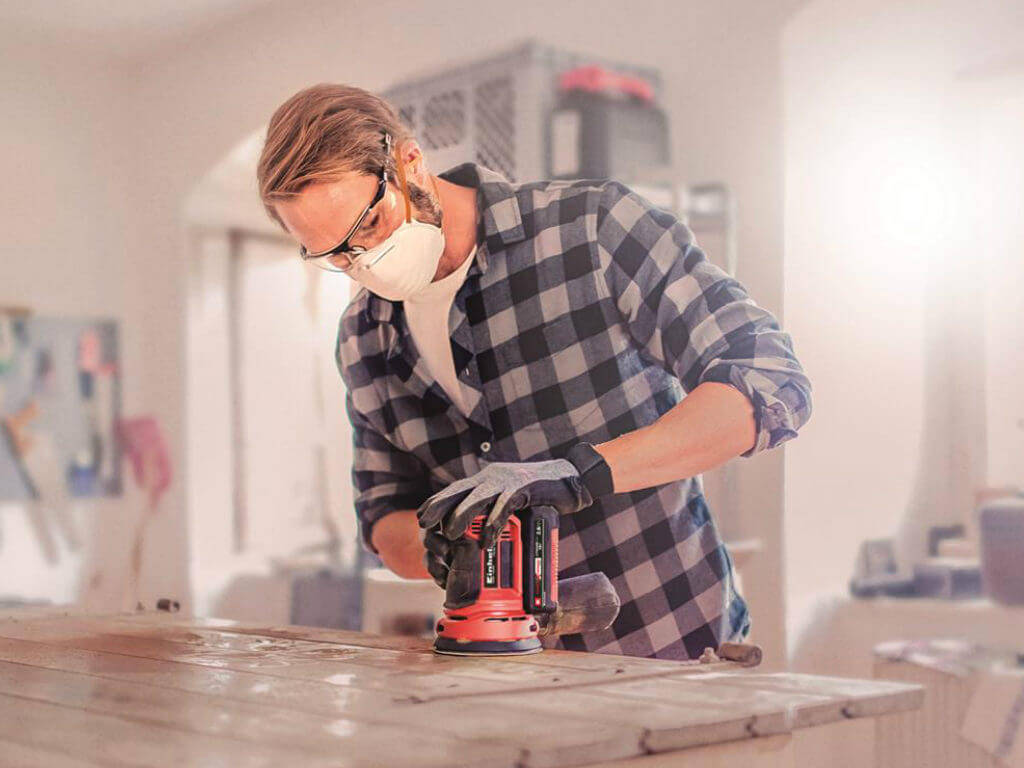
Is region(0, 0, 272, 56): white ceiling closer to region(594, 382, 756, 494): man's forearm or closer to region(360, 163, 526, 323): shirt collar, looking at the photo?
region(360, 163, 526, 323): shirt collar

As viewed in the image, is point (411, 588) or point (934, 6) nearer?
point (934, 6)

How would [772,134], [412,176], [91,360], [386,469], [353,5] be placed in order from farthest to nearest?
Result: [91,360] < [353,5] < [772,134] < [386,469] < [412,176]

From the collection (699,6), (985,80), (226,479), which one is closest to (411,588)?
(226,479)

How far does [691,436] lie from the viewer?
151 cm

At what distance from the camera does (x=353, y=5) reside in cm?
427

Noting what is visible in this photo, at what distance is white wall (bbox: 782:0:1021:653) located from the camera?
128 inches

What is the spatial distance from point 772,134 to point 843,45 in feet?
1.07

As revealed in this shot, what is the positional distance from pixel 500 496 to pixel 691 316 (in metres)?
0.38

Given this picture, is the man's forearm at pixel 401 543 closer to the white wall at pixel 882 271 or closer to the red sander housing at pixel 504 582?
the red sander housing at pixel 504 582

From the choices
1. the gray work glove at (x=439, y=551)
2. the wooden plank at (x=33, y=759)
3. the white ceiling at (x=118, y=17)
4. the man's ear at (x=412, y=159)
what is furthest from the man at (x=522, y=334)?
the white ceiling at (x=118, y=17)

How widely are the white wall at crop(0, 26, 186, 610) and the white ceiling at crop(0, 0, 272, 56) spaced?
118 mm

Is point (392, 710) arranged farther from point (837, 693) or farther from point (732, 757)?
point (837, 693)

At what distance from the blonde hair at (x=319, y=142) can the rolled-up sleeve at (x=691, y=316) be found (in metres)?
0.32

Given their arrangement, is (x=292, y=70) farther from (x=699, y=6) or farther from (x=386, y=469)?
(x=386, y=469)
